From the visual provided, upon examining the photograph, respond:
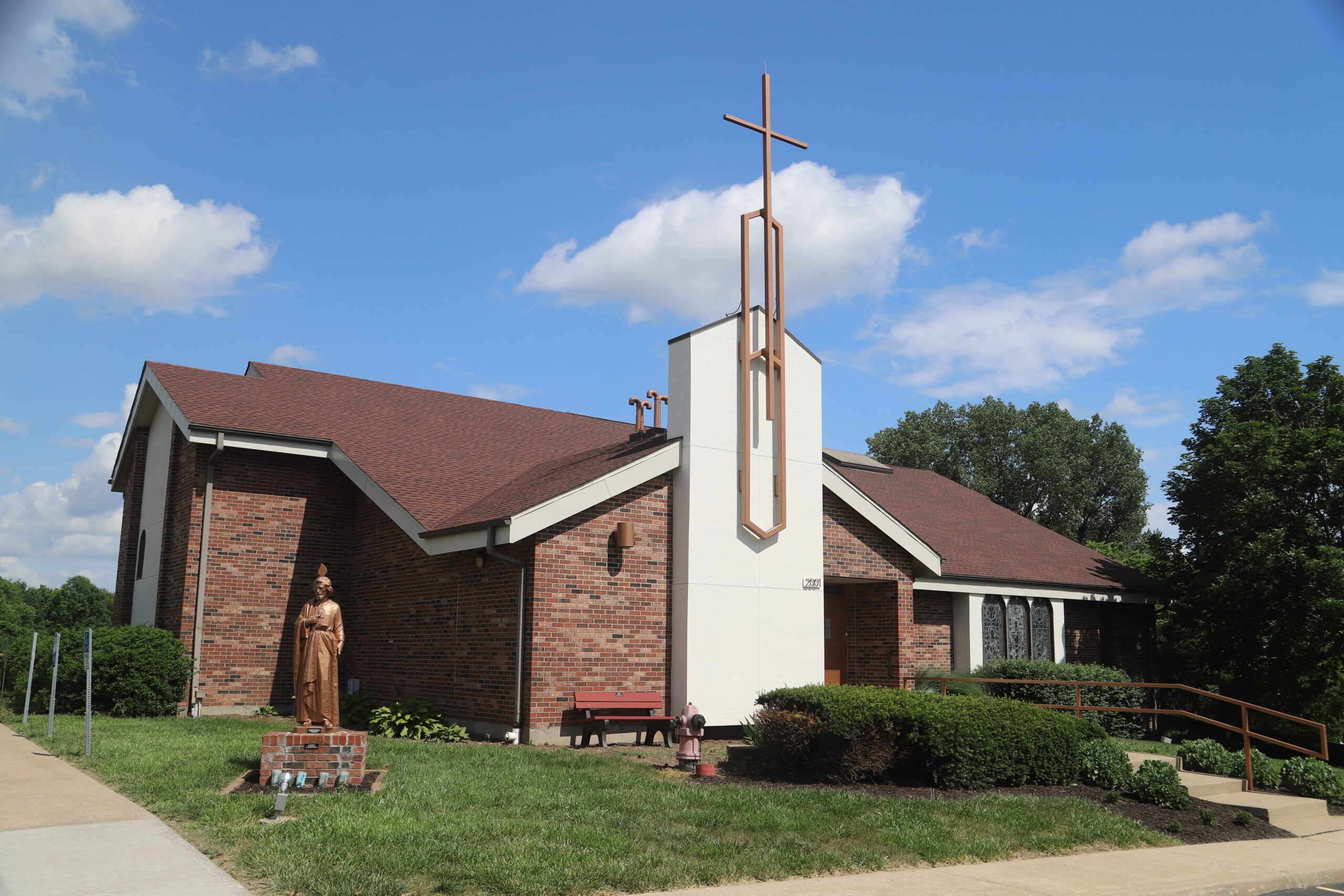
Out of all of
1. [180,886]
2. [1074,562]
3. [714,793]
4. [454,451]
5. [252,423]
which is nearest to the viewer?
[180,886]

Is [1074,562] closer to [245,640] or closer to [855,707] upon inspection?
[855,707]

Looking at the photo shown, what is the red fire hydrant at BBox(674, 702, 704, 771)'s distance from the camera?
11914 millimetres

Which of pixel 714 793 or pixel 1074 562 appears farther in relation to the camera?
pixel 1074 562

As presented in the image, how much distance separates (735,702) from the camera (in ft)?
52.9

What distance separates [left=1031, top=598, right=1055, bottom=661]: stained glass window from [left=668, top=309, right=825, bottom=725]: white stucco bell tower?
7099 millimetres

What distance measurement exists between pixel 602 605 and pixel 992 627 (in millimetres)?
9889

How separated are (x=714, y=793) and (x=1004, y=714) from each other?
366cm

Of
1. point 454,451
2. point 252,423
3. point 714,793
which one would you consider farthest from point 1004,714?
point 252,423

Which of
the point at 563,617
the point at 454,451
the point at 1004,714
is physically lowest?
the point at 1004,714

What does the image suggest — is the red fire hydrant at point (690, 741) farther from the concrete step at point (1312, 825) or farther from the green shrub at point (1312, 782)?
the green shrub at point (1312, 782)

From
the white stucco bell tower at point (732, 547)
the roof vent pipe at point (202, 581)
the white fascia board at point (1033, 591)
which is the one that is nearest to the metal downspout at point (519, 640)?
the white stucco bell tower at point (732, 547)

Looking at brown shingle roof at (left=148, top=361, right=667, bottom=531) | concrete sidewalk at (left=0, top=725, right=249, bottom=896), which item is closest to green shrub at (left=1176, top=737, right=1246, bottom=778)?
brown shingle roof at (left=148, top=361, right=667, bottom=531)

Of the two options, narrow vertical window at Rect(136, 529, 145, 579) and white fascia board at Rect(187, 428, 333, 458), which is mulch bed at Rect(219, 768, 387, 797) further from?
narrow vertical window at Rect(136, 529, 145, 579)

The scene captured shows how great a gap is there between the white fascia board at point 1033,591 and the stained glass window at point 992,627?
1.00 feet
